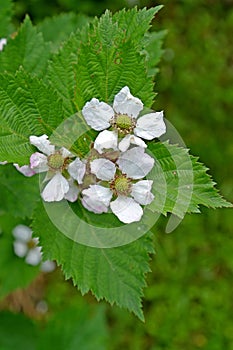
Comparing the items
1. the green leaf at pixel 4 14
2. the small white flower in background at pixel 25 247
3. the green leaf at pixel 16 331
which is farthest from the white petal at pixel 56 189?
the green leaf at pixel 16 331

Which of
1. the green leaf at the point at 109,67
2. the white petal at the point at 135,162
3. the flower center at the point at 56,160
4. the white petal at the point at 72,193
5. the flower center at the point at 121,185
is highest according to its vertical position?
the green leaf at the point at 109,67

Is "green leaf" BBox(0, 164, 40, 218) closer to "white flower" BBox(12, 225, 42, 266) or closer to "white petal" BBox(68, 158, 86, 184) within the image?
"white petal" BBox(68, 158, 86, 184)

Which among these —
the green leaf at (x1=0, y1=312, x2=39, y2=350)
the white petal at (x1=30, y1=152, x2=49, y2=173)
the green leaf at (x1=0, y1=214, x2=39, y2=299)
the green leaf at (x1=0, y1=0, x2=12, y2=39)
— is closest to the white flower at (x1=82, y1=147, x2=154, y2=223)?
the white petal at (x1=30, y1=152, x2=49, y2=173)

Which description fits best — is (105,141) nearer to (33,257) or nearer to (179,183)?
(179,183)

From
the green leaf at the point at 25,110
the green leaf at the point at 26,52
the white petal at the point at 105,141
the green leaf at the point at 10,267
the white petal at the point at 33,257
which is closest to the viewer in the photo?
the white petal at the point at 105,141

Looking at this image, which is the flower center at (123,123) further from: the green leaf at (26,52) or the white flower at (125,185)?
the green leaf at (26,52)

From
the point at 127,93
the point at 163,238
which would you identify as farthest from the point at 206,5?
the point at 127,93

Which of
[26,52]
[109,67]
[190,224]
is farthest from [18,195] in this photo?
[190,224]

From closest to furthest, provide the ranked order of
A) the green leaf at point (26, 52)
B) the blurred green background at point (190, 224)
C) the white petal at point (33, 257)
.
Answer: the green leaf at point (26, 52)
the white petal at point (33, 257)
the blurred green background at point (190, 224)
